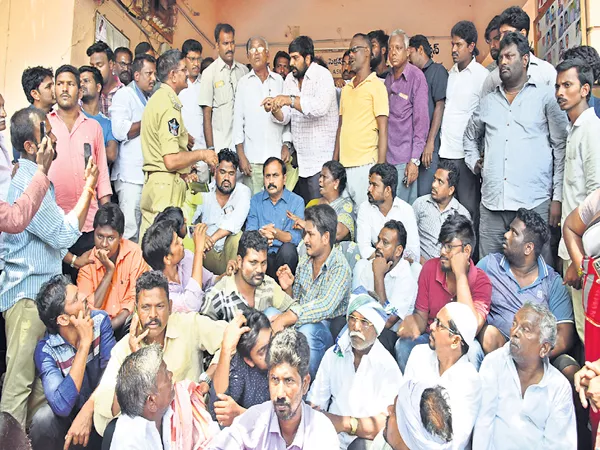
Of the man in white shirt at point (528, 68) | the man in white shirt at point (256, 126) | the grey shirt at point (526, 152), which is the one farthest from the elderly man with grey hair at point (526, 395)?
the man in white shirt at point (256, 126)

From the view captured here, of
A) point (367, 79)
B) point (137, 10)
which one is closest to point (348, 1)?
point (137, 10)

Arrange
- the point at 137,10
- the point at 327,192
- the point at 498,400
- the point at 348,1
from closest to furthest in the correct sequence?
the point at 498,400 < the point at 327,192 < the point at 137,10 < the point at 348,1

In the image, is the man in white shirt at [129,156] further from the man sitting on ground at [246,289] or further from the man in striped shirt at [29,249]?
the man sitting on ground at [246,289]

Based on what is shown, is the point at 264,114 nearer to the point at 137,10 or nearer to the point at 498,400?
the point at 137,10

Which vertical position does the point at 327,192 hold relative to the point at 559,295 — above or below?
above

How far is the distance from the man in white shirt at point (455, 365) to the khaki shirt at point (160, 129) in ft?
8.08

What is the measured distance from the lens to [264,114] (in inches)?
231

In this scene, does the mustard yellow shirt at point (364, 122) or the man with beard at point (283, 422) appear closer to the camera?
the man with beard at point (283, 422)

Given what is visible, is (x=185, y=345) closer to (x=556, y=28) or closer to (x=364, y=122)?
(x=364, y=122)

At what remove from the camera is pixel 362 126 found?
558 cm

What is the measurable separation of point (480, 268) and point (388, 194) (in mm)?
1107

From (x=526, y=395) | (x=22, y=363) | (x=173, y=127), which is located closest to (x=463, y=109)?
(x=173, y=127)

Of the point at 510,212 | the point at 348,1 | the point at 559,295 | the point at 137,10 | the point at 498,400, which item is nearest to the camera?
the point at 498,400

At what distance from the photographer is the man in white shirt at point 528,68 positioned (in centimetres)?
507
